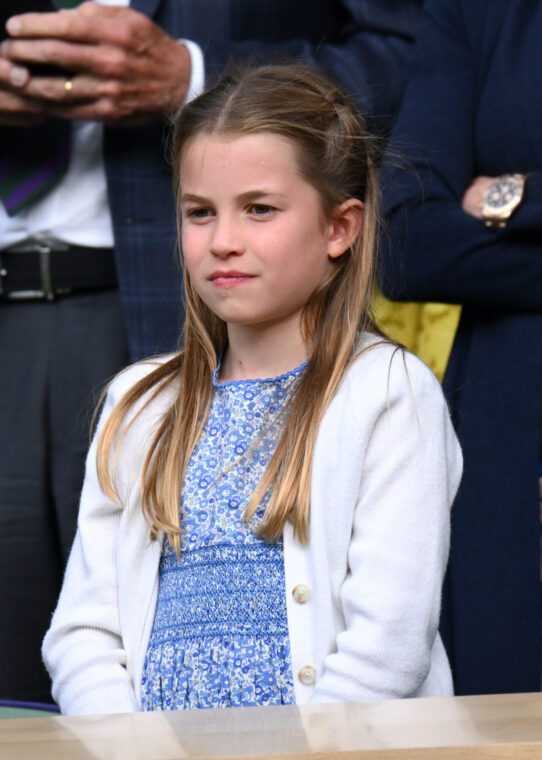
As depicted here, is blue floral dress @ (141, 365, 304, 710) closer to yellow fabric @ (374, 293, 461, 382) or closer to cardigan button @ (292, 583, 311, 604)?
cardigan button @ (292, 583, 311, 604)

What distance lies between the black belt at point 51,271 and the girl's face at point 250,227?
0.71m

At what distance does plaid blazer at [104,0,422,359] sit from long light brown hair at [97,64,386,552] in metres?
0.49

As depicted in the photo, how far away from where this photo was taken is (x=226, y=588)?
5.70 feet

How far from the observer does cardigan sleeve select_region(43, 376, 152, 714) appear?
1750mm

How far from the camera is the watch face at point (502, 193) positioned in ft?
7.03

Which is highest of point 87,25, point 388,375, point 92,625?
point 87,25

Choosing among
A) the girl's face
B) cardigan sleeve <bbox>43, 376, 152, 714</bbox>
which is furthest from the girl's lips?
cardigan sleeve <bbox>43, 376, 152, 714</bbox>

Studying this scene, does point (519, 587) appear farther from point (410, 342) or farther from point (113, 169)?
point (113, 169)

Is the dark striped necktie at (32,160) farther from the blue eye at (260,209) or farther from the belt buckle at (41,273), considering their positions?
the blue eye at (260,209)

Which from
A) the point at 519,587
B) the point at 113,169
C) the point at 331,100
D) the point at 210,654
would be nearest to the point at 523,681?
the point at 519,587

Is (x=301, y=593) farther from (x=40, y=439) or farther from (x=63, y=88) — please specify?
(x=63, y=88)

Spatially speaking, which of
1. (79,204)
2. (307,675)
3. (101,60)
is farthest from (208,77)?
(307,675)

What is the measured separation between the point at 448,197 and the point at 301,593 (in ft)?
2.99

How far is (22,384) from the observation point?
8.34ft
